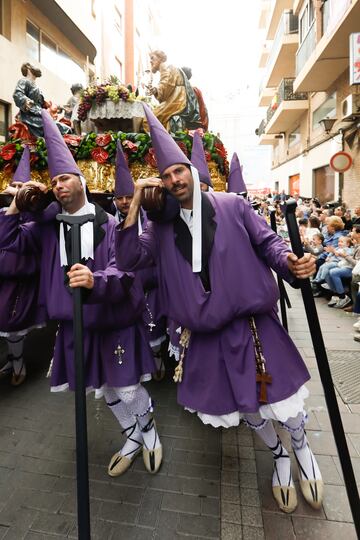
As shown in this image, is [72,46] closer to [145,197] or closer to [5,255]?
[5,255]

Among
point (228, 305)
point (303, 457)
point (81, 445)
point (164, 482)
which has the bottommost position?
point (164, 482)

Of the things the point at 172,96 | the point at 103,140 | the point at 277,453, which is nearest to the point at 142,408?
the point at 277,453

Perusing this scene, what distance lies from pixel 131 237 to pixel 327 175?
1571 centimetres

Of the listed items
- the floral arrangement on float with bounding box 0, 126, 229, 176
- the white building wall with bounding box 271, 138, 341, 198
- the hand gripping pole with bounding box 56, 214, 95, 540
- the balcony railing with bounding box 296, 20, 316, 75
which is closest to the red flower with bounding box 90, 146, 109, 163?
the floral arrangement on float with bounding box 0, 126, 229, 176

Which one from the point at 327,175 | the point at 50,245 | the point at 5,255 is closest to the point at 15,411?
the point at 5,255

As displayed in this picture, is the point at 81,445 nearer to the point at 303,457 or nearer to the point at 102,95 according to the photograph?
the point at 303,457

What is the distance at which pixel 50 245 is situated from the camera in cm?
276

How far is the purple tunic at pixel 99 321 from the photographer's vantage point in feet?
8.58

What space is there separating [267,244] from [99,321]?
122 cm

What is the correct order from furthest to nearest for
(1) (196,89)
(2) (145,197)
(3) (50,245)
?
1. (1) (196,89)
2. (3) (50,245)
3. (2) (145,197)

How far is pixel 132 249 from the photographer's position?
7.30 feet

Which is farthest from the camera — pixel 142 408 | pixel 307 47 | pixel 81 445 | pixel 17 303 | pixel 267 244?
→ pixel 307 47

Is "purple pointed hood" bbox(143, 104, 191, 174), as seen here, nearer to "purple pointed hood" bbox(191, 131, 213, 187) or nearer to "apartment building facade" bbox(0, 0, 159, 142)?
"purple pointed hood" bbox(191, 131, 213, 187)

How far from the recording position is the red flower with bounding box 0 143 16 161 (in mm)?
4449
